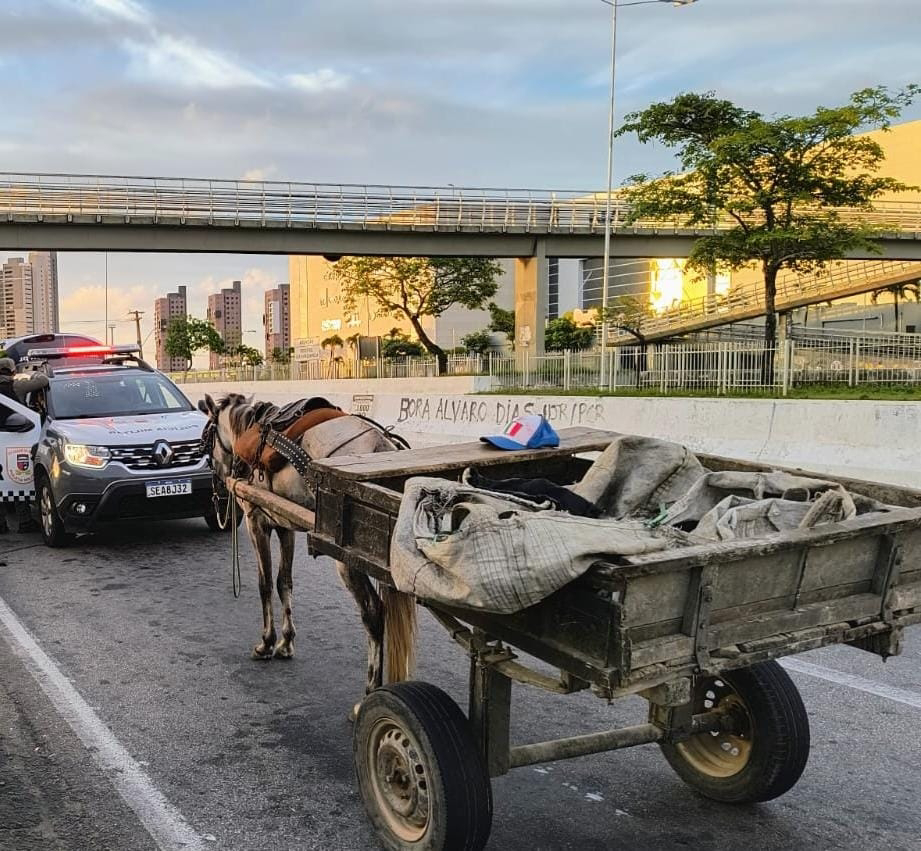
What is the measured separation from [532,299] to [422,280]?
11444 millimetres

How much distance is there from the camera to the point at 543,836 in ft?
12.6

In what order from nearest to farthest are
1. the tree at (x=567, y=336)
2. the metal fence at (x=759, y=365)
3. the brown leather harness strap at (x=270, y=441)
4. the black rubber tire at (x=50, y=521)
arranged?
the brown leather harness strap at (x=270, y=441) < the black rubber tire at (x=50, y=521) < the metal fence at (x=759, y=365) < the tree at (x=567, y=336)

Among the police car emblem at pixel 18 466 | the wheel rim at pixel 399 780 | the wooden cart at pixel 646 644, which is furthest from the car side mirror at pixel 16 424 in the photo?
the wheel rim at pixel 399 780

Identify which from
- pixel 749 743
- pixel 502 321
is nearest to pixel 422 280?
pixel 502 321

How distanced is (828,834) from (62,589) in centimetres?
665

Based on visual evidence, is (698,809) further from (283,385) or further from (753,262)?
(283,385)

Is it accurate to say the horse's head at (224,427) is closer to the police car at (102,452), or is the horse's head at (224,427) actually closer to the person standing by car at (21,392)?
the police car at (102,452)

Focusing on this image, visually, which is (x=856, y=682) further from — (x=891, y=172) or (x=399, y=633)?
(x=891, y=172)

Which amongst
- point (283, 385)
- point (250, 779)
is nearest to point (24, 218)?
point (283, 385)

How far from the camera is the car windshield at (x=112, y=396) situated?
10.8m

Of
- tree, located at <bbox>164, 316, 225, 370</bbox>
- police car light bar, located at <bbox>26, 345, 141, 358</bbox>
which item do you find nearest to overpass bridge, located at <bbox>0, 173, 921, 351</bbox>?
police car light bar, located at <bbox>26, 345, 141, 358</bbox>

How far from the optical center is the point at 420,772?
136 inches

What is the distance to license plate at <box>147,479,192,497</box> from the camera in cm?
958

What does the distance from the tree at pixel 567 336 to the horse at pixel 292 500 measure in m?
59.7
